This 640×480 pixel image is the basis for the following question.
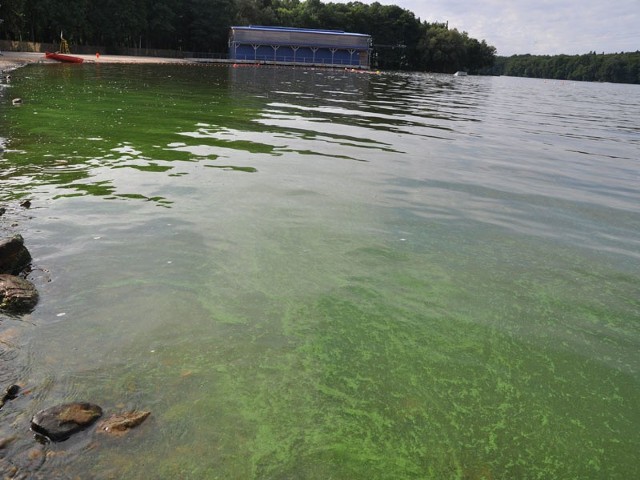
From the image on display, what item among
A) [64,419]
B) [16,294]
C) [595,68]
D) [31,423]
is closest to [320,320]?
[64,419]

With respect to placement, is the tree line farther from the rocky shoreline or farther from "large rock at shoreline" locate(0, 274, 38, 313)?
the rocky shoreline

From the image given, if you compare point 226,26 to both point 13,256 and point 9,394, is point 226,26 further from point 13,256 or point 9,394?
point 9,394

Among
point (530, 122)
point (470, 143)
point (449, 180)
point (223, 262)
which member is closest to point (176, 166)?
point (223, 262)

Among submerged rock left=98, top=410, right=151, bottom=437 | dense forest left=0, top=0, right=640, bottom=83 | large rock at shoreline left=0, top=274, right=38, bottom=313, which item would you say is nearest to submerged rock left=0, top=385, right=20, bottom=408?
submerged rock left=98, top=410, right=151, bottom=437

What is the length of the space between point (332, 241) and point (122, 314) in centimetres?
275

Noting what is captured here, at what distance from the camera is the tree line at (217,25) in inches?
2405

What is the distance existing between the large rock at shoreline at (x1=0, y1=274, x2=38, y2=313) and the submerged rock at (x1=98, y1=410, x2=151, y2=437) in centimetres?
172

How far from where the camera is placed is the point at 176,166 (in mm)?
9109

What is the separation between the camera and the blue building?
8682 cm

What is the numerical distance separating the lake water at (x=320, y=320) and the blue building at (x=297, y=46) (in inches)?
3322

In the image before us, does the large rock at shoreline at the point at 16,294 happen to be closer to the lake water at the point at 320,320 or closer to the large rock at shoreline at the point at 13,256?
the lake water at the point at 320,320

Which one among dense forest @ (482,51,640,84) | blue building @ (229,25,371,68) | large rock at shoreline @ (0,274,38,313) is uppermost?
dense forest @ (482,51,640,84)

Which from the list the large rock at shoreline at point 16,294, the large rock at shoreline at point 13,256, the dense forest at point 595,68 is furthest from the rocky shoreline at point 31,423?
the dense forest at point 595,68

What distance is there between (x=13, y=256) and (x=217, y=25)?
9712 cm
